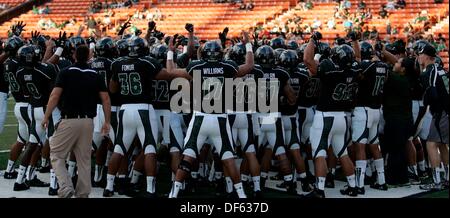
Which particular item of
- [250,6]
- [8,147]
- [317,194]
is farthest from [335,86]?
[250,6]

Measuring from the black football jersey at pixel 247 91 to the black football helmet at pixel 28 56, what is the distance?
2.35 m

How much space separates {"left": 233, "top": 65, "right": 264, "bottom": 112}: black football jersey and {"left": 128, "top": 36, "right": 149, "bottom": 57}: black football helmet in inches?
42.7

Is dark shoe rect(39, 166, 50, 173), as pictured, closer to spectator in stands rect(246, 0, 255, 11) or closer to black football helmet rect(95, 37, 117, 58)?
black football helmet rect(95, 37, 117, 58)

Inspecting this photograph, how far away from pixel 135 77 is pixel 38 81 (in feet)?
4.20

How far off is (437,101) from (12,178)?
540 cm

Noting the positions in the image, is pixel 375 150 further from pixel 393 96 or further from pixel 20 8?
pixel 20 8

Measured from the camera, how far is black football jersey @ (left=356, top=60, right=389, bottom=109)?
291 inches

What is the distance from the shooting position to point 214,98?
21.0ft

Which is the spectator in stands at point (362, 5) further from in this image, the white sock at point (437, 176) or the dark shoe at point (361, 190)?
the dark shoe at point (361, 190)

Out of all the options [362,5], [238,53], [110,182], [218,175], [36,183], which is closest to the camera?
[110,182]

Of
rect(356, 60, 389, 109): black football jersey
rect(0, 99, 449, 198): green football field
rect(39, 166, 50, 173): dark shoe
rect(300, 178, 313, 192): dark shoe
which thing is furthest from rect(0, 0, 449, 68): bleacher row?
rect(39, 166, 50, 173): dark shoe

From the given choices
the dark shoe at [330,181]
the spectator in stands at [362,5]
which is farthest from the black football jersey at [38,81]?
the spectator in stands at [362,5]

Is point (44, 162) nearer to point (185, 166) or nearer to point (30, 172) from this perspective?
point (30, 172)

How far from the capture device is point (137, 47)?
664cm
